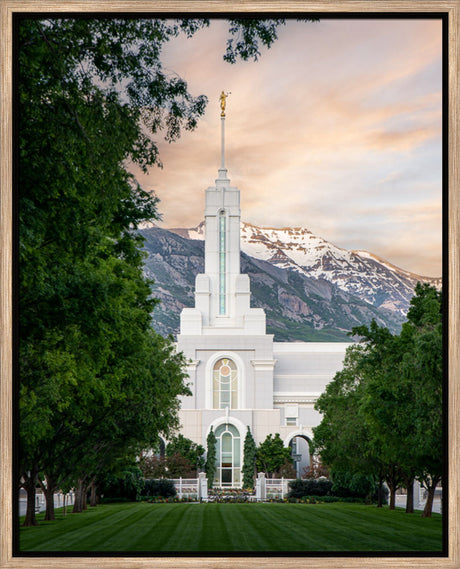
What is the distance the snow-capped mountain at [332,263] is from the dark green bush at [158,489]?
33885 mm

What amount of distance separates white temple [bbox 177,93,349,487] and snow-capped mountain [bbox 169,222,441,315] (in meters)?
46.3

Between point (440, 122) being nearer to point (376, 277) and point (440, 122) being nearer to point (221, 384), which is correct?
point (376, 277)

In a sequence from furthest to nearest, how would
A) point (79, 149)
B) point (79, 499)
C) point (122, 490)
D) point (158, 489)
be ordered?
point (158, 489)
point (122, 490)
point (79, 499)
point (79, 149)

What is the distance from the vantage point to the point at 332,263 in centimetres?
1352

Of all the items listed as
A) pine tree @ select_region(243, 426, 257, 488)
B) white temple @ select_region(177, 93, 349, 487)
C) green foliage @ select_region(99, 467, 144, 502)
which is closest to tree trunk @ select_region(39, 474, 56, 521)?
green foliage @ select_region(99, 467, 144, 502)

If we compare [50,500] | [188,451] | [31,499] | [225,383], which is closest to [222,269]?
[225,383]

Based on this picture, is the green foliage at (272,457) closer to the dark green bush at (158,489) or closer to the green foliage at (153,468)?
the green foliage at (153,468)

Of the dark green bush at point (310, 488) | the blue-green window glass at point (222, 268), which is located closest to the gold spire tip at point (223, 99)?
the dark green bush at point (310, 488)

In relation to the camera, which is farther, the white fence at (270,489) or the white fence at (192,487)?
the white fence at (270,489)

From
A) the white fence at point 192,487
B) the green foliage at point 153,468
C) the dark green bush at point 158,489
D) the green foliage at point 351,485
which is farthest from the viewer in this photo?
the green foliage at point 153,468

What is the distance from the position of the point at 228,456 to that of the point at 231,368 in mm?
7597

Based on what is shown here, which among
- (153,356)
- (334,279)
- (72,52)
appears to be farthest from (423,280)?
(153,356)

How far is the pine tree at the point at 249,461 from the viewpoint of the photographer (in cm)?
5838

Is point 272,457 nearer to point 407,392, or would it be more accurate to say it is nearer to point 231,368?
point 231,368
